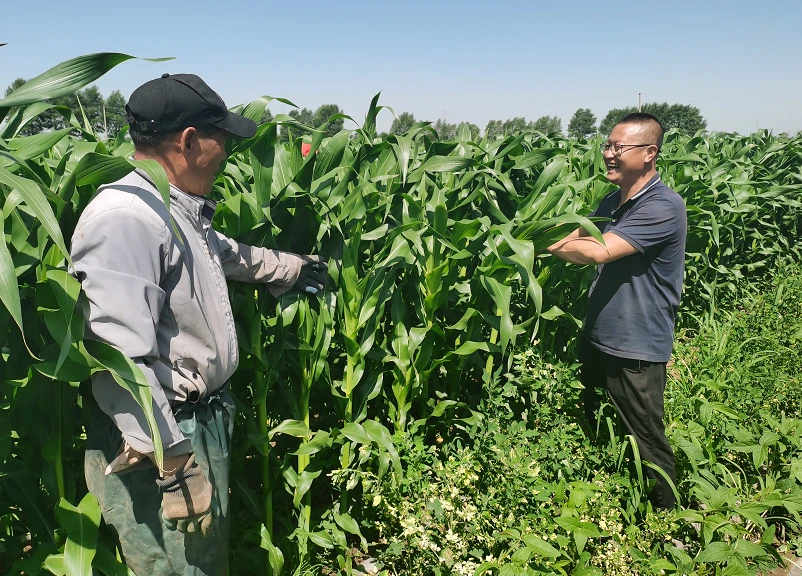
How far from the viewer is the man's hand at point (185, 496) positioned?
5.75 feet

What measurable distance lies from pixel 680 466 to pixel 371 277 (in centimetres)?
193

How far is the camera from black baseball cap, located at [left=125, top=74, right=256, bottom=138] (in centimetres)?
174

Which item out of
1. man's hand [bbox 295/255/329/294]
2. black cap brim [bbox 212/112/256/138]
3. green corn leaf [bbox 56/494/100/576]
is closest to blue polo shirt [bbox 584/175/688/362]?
man's hand [bbox 295/255/329/294]

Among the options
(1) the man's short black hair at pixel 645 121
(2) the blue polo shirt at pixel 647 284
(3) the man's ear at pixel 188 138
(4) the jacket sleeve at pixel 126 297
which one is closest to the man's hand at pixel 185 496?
(4) the jacket sleeve at pixel 126 297

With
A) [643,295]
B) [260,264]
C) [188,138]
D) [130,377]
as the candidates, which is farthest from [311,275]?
[643,295]

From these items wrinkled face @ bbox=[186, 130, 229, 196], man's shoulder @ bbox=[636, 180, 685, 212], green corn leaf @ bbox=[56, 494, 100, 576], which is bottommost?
green corn leaf @ bbox=[56, 494, 100, 576]

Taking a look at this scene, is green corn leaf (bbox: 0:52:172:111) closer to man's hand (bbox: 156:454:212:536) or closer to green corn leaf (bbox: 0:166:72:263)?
green corn leaf (bbox: 0:166:72:263)

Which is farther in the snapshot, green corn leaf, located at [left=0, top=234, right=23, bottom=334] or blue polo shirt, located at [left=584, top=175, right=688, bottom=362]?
blue polo shirt, located at [left=584, top=175, right=688, bottom=362]

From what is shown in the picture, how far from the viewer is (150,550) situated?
1.87m

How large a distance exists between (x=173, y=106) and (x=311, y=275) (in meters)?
0.85

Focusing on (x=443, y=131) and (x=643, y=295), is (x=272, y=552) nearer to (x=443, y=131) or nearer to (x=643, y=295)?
(x=643, y=295)

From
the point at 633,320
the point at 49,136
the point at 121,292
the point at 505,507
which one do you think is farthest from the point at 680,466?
the point at 49,136

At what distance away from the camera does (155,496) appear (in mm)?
1848

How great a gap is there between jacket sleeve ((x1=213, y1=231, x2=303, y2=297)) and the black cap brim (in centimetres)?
35
